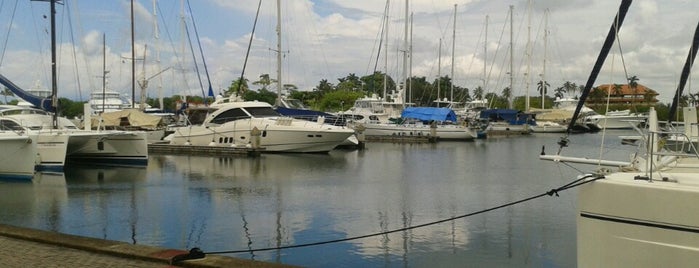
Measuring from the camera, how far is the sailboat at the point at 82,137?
28.5 m

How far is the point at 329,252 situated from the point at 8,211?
33.4 feet

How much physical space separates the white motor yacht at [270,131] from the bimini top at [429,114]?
23.5 m

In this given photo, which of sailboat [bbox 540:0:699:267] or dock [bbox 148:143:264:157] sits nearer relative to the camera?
sailboat [bbox 540:0:699:267]

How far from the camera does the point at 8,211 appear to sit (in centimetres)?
1686

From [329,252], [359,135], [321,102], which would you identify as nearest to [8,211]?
[329,252]

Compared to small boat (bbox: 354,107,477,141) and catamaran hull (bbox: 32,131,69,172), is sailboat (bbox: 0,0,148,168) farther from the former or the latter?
small boat (bbox: 354,107,477,141)

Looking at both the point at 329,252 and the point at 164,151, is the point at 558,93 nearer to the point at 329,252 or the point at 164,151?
the point at 164,151

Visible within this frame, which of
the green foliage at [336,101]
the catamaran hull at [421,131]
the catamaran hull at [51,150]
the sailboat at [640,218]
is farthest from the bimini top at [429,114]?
the sailboat at [640,218]

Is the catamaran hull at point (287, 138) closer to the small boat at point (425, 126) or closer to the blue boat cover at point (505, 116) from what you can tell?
the small boat at point (425, 126)

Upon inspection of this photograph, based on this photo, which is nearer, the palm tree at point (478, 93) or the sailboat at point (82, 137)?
the sailboat at point (82, 137)

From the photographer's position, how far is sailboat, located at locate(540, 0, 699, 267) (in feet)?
19.5

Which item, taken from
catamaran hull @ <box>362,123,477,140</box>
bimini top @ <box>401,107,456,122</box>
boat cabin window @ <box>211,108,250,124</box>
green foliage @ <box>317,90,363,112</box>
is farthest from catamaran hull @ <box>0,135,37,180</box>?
green foliage @ <box>317,90,363,112</box>

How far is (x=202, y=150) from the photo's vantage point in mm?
40250

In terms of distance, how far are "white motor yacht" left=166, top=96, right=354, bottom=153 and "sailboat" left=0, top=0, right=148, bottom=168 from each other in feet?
27.8
